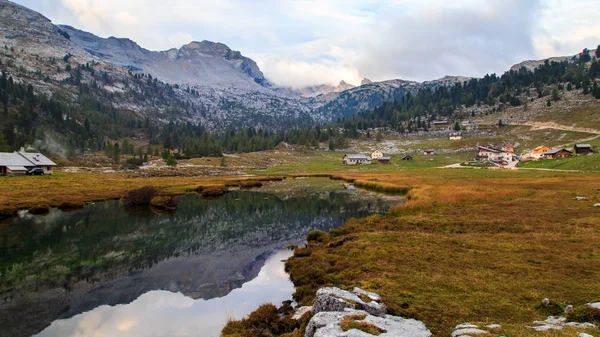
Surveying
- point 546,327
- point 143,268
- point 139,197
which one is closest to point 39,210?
point 139,197

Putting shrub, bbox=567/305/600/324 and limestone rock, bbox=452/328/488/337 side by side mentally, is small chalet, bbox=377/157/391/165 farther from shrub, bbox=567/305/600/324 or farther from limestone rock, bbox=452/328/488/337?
limestone rock, bbox=452/328/488/337

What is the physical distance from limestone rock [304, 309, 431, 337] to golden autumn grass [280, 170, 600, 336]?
1399 mm

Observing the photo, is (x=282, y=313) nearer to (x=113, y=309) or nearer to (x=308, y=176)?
(x=113, y=309)

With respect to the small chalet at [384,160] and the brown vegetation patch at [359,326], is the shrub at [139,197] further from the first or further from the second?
the small chalet at [384,160]

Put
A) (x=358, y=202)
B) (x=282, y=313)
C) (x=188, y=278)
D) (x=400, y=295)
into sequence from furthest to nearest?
(x=358, y=202)
(x=188, y=278)
(x=282, y=313)
(x=400, y=295)

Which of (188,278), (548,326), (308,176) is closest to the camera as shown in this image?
(548,326)

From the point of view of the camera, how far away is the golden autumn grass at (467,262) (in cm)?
1548

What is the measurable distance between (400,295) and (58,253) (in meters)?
30.8

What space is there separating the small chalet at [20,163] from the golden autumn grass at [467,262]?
101 metres

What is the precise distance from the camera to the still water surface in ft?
62.7

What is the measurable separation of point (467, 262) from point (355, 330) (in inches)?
569

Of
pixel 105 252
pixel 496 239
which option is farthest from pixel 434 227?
pixel 105 252

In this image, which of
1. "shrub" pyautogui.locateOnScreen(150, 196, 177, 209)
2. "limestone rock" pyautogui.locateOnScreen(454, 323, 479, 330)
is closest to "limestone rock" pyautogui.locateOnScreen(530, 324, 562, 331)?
"limestone rock" pyautogui.locateOnScreen(454, 323, 479, 330)

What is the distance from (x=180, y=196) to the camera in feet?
238
